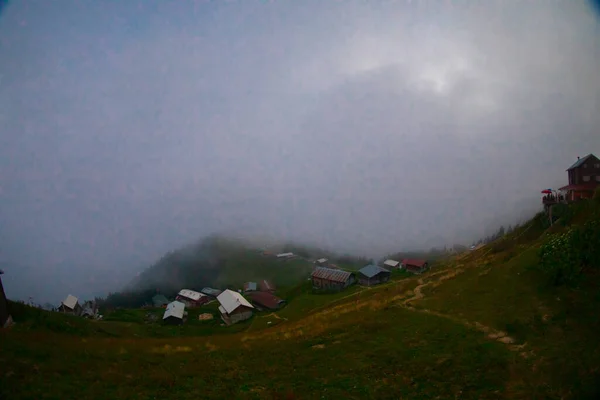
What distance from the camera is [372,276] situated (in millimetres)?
116312

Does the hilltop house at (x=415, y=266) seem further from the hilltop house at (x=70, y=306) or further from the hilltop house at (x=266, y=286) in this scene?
the hilltop house at (x=70, y=306)

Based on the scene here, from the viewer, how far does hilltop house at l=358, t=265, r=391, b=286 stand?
117 metres

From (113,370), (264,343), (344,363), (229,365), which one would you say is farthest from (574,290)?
(113,370)

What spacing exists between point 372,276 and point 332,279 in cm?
1431

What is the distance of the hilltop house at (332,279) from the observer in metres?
117

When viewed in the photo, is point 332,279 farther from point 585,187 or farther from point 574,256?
point 574,256

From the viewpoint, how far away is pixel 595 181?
62.9 metres

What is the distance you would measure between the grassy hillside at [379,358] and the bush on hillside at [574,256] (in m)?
0.94

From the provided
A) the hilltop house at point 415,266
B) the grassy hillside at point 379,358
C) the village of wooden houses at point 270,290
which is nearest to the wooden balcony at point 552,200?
the village of wooden houses at point 270,290

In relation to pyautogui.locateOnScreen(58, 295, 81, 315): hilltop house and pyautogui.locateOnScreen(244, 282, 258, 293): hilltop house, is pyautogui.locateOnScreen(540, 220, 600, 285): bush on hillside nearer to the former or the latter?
pyautogui.locateOnScreen(244, 282, 258, 293): hilltop house

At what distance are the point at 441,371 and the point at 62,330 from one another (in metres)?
46.9

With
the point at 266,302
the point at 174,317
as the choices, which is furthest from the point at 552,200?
the point at 174,317

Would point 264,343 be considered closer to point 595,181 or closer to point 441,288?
point 441,288

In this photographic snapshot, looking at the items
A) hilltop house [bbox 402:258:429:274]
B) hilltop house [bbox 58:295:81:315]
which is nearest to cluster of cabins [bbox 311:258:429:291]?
hilltop house [bbox 402:258:429:274]
